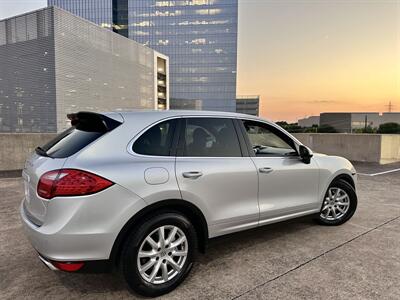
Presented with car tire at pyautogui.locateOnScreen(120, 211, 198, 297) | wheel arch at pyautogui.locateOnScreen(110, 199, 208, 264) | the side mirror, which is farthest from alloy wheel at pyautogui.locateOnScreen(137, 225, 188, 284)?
the side mirror

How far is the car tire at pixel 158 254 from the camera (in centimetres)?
233

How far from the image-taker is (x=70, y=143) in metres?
2.49

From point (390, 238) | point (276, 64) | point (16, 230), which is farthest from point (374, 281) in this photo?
point (276, 64)

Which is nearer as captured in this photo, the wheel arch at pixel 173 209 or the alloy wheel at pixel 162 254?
the wheel arch at pixel 173 209

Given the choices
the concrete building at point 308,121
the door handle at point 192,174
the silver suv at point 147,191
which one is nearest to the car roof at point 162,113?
the silver suv at point 147,191

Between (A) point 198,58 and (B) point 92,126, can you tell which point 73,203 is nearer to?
(B) point 92,126

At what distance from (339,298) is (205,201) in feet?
4.69

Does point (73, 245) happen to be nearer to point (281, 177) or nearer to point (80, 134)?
point (80, 134)

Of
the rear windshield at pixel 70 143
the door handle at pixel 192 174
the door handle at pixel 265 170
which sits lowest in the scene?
the door handle at pixel 265 170

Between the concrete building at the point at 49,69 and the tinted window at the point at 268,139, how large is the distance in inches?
1541

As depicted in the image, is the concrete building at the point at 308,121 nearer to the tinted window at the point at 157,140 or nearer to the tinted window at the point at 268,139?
the tinted window at the point at 268,139

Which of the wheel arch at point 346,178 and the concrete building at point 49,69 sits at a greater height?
the concrete building at point 49,69

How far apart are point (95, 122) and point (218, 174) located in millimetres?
1248

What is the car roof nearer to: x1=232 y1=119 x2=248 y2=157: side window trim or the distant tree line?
x1=232 y1=119 x2=248 y2=157: side window trim
